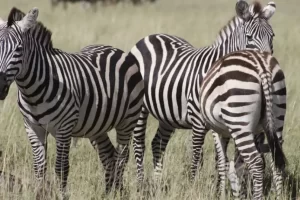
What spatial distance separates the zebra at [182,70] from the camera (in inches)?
268

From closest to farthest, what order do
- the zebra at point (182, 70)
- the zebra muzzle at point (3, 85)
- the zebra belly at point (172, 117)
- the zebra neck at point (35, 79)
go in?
the zebra muzzle at point (3, 85) < the zebra neck at point (35, 79) < the zebra at point (182, 70) < the zebra belly at point (172, 117)

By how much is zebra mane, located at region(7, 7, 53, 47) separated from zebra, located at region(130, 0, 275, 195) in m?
1.70

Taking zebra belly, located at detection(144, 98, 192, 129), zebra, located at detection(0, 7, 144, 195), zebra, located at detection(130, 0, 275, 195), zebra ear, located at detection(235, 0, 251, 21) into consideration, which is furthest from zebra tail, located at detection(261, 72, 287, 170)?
zebra belly, located at detection(144, 98, 192, 129)

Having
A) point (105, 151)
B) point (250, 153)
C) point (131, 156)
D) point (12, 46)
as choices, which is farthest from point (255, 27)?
point (12, 46)

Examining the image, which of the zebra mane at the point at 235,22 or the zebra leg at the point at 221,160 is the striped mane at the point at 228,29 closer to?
the zebra mane at the point at 235,22

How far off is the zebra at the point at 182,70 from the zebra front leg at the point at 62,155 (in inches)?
40.1

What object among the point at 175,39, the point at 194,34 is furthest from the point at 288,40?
the point at 175,39

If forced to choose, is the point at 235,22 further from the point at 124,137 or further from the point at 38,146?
the point at 38,146

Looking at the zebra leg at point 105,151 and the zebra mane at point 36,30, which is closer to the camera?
the zebra mane at point 36,30

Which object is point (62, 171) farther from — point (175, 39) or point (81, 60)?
point (175, 39)

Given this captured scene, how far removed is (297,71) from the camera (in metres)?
11.7

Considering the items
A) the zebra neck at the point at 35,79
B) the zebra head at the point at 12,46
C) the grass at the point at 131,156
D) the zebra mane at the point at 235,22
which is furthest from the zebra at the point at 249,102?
the zebra head at the point at 12,46

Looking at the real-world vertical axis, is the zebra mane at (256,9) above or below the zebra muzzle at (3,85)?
above

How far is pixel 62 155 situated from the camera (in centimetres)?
573
